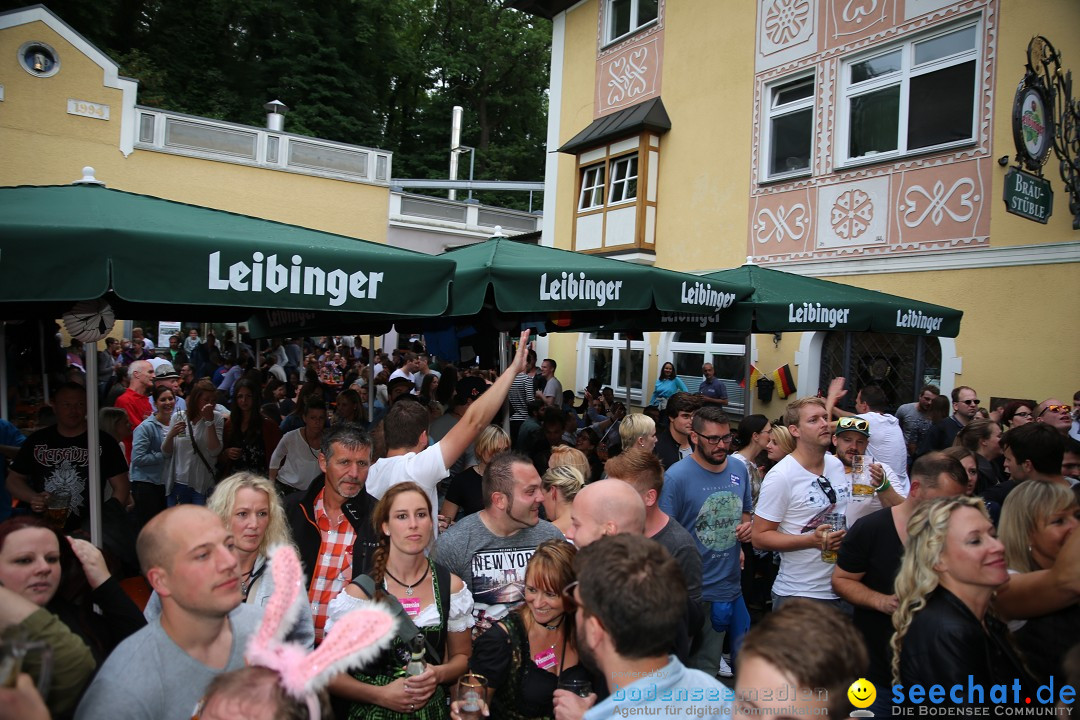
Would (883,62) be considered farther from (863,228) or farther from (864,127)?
(863,228)

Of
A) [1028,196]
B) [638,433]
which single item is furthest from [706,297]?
[1028,196]

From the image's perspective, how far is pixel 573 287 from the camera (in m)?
5.08

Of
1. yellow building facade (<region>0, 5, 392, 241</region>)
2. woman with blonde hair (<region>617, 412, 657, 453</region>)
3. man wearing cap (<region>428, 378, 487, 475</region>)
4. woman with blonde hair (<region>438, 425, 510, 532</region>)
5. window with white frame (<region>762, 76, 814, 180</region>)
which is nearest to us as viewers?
woman with blonde hair (<region>438, 425, 510, 532</region>)

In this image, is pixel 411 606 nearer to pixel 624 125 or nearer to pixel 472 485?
pixel 472 485

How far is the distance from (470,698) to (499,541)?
98 centimetres

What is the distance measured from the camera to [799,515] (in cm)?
421

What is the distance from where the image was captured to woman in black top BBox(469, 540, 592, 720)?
2619 mm

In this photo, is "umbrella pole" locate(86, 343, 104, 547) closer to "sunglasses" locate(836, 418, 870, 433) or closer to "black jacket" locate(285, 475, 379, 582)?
"black jacket" locate(285, 475, 379, 582)

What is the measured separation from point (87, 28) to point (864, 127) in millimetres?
28032

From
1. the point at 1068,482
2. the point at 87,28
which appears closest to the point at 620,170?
Result: the point at 1068,482

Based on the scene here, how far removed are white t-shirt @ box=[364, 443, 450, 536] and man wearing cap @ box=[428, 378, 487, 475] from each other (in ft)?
6.57

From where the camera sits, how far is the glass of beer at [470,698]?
2363mm

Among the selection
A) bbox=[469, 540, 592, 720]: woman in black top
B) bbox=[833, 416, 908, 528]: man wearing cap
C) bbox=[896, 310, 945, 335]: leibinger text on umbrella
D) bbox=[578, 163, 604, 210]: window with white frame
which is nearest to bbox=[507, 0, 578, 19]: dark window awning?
bbox=[578, 163, 604, 210]: window with white frame

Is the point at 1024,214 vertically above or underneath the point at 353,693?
above
